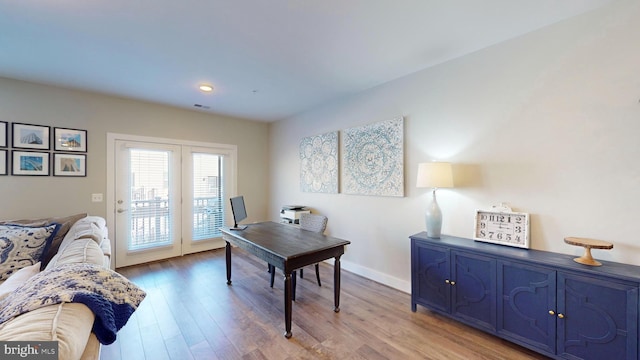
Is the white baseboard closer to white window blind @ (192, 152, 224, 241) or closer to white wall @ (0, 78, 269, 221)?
white window blind @ (192, 152, 224, 241)

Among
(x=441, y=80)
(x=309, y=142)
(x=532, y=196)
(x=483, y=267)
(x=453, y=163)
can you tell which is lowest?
(x=483, y=267)

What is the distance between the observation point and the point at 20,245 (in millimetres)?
2037

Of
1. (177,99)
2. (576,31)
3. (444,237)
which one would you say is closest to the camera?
(576,31)

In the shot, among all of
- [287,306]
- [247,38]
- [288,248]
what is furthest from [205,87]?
[287,306]

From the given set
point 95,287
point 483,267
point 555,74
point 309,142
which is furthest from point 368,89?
point 95,287

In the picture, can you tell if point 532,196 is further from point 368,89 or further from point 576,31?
point 368,89

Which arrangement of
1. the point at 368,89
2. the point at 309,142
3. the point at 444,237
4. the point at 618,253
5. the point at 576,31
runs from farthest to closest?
the point at 309,142
the point at 368,89
the point at 444,237
the point at 576,31
the point at 618,253

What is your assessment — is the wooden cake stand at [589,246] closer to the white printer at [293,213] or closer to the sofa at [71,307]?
the sofa at [71,307]

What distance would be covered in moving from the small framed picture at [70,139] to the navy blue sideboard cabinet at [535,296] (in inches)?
175

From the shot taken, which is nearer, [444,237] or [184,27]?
[184,27]

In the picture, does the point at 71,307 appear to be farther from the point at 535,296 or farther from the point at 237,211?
the point at 535,296

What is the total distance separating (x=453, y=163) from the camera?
8.56 ft

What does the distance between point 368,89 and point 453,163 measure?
1502 millimetres

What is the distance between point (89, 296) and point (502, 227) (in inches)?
113
